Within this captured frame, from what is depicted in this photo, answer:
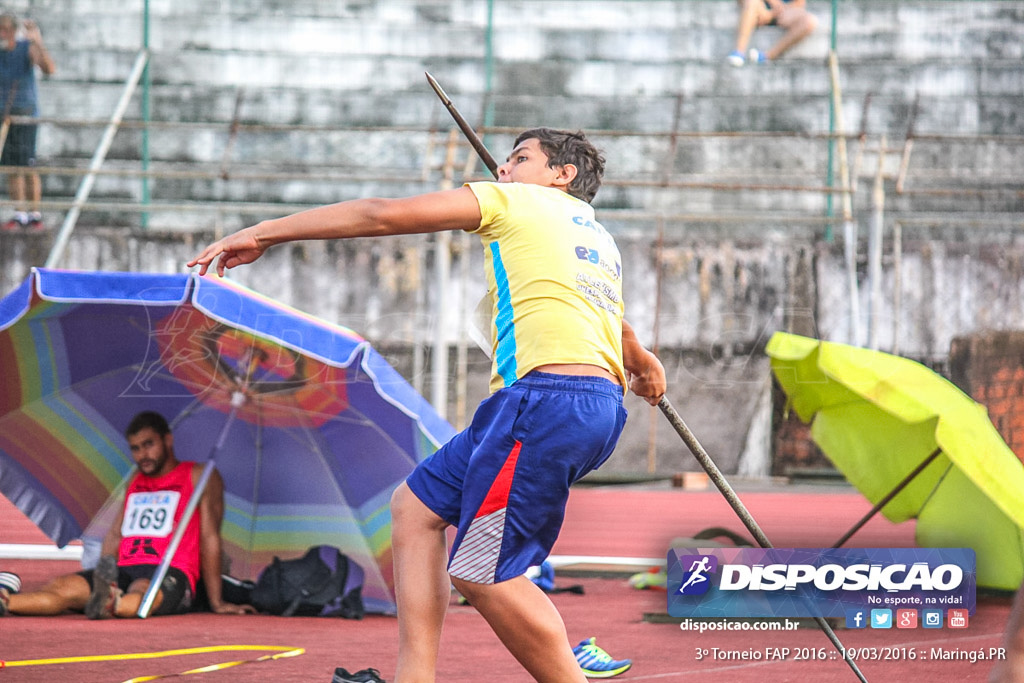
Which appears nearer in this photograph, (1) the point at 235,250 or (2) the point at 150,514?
(1) the point at 235,250

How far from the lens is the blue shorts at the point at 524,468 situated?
10.8ft

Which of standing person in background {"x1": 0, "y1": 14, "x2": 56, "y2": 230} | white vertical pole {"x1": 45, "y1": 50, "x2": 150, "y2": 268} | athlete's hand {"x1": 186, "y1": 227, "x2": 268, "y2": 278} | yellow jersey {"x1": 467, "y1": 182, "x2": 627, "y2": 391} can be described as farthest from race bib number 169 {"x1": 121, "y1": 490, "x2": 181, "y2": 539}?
standing person in background {"x1": 0, "y1": 14, "x2": 56, "y2": 230}

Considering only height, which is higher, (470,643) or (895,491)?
(895,491)

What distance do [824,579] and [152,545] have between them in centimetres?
313

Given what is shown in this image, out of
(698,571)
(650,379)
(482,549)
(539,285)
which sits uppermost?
(539,285)

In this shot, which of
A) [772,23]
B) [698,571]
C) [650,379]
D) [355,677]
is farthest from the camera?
[772,23]

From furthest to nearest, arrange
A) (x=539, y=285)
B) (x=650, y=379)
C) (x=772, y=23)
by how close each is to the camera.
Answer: (x=772, y=23)
(x=650, y=379)
(x=539, y=285)

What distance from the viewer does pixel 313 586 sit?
625 centimetres

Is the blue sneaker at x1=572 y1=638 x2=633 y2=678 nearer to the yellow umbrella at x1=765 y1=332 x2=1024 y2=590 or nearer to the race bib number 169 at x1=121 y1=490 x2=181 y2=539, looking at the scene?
the yellow umbrella at x1=765 y1=332 x2=1024 y2=590

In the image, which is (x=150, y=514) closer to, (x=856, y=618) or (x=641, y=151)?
(x=856, y=618)

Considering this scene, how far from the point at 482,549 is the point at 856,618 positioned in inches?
98.1

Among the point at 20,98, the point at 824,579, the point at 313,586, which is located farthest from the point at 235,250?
the point at 20,98

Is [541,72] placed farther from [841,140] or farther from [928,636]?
[928,636]

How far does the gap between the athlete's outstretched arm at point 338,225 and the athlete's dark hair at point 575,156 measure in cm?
49
